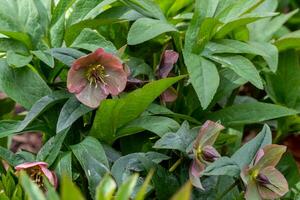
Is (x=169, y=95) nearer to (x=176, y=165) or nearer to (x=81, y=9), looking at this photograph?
(x=176, y=165)

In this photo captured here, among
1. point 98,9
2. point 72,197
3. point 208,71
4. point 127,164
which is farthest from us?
point 98,9

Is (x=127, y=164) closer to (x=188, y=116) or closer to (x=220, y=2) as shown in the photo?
(x=188, y=116)

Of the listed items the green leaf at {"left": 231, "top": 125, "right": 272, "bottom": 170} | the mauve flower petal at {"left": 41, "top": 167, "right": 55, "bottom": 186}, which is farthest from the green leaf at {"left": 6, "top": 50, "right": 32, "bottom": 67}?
the green leaf at {"left": 231, "top": 125, "right": 272, "bottom": 170}

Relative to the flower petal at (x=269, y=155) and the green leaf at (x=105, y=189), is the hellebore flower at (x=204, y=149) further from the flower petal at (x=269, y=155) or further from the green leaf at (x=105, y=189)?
the green leaf at (x=105, y=189)

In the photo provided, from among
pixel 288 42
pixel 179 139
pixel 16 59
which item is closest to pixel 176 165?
pixel 179 139

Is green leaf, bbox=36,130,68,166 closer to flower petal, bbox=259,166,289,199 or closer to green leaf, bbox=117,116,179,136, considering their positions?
green leaf, bbox=117,116,179,136

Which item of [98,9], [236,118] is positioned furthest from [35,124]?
A: [236,118]

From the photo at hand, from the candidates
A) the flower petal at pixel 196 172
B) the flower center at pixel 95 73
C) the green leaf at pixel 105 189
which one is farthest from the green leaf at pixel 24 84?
the green leaf at pixel 105 189
